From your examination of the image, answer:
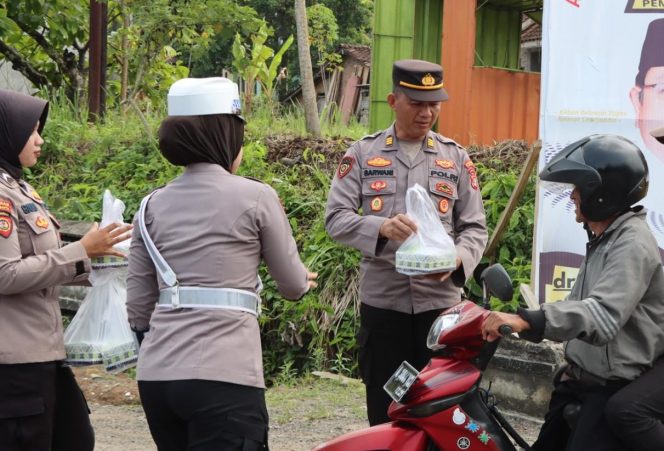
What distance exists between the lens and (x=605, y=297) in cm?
307

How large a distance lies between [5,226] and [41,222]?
212 mm

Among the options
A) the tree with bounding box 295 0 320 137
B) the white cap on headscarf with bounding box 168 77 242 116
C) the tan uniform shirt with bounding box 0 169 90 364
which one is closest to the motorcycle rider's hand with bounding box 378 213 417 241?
the white cap on headscarf with bounding box 168 77 242 116

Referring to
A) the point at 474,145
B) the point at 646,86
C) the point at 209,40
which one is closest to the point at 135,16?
the point at 209,40

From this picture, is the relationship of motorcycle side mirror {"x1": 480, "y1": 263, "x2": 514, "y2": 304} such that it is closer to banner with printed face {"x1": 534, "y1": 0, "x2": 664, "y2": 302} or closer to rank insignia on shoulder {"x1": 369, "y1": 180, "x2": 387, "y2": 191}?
rank insignia on shoulder {"x1": 369, "y1": 180, "x2": 387, "y2": 191}

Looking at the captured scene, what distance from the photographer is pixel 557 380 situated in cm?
361

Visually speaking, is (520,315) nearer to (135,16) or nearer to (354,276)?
(354,276)

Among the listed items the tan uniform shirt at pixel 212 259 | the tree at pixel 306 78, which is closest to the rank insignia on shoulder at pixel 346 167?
the tan uniform shirt at pixel 212 259

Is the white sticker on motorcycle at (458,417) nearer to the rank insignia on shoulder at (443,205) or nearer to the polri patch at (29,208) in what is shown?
the rank insignia on shoulder at (443,205)

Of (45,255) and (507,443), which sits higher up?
(45,255)

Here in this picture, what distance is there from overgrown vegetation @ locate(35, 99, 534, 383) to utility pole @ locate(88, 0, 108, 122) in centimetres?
24

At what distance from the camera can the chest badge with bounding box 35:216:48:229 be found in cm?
365

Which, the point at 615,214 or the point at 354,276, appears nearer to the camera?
the point at 615,214

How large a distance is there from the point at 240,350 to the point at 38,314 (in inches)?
37.5

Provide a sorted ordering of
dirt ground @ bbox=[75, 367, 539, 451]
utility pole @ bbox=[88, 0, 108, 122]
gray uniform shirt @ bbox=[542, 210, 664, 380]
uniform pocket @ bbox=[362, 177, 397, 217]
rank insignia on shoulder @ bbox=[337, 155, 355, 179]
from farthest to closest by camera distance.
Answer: utility pole @ bbox=[88, 0, 108, 122] → dirt ground @ bbox=[75, 367, 539, 451] → rank insignia on shoulder @ bbox=[337, 155, 355, 179] → uniform pocket @ bbox=[362, 177, 397, 217] → gray uniform shirt @ bbox=[542, 210, 664, 380]
